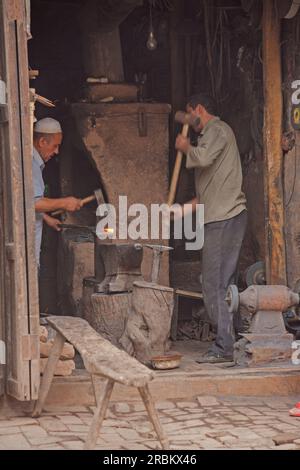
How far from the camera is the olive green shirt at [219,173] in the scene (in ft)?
31.2

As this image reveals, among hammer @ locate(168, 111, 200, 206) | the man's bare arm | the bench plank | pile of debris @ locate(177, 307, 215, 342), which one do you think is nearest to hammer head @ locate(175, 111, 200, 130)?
hammer @ locate(168, 111, 200, 206)

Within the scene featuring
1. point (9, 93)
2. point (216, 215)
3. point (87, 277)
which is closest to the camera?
point (9, 93)

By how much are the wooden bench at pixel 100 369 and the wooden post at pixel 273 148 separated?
2.59 metres

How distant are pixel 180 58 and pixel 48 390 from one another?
494 centimetres

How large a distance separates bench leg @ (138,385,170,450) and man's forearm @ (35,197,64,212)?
9.64 ft

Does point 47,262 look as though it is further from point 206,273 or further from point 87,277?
point 206,273

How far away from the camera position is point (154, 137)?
10844 millimetres

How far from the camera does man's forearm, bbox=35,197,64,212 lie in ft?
29.7

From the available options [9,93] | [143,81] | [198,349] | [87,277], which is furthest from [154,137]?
→ [9,93]

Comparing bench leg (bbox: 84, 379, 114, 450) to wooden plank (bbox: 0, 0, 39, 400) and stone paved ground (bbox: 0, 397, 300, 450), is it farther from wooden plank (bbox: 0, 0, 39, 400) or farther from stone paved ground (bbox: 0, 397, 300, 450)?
wooden plank (bbox: 0, 0, 39, 400)

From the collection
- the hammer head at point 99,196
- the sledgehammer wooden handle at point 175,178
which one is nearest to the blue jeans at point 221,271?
the sledgehammer wooden handle at point 175,178

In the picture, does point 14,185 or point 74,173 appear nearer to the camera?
point 14,185

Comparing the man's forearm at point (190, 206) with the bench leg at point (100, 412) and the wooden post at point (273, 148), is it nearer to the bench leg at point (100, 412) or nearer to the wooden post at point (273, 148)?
the wooden post at point (273, 148)
